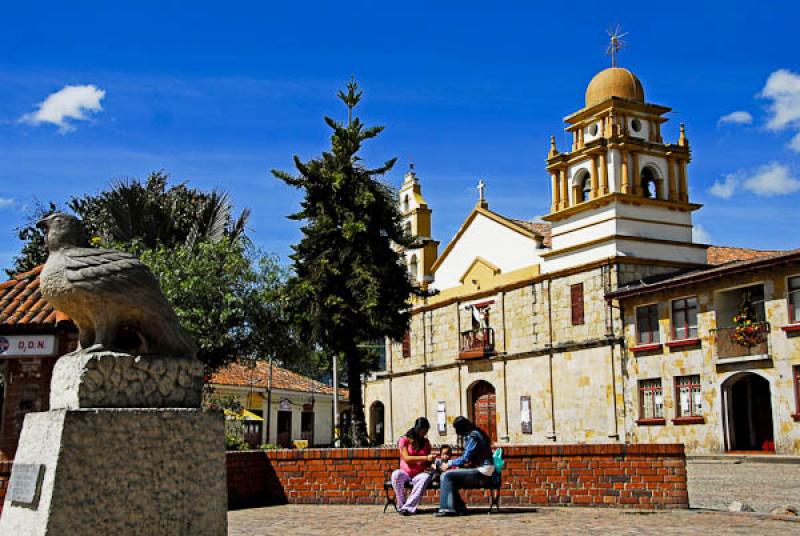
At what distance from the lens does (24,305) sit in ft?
52.1

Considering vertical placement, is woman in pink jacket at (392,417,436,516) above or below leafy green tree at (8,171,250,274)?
below

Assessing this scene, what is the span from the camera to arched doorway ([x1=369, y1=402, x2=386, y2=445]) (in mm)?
45125

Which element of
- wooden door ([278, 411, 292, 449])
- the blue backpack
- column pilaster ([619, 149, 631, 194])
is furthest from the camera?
wooden door ([278, 411, 292, 449])

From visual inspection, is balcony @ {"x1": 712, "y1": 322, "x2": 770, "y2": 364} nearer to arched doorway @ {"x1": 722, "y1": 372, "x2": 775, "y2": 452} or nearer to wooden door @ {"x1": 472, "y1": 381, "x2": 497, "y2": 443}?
arched doorway @ {"x1": 722, "y1": 372, "x2": 775, "y2": 452}

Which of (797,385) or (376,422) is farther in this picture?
(376,422)

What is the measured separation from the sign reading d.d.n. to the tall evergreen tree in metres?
6.70

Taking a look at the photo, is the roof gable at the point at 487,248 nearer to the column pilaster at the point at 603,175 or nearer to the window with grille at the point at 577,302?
the window with grille at the point at 577,302

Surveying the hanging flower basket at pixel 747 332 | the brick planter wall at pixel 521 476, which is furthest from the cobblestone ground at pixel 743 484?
the hanging flower basket at pixel 747 332

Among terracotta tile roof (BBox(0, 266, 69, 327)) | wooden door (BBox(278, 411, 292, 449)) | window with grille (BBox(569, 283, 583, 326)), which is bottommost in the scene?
wooden door (BBox(278, 411, 292, 449))

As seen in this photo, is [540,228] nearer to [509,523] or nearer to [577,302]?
[577,302]

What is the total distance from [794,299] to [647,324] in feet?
17.7

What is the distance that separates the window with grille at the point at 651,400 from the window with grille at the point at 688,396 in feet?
2.15

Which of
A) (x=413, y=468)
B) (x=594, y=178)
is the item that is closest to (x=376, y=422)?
(x=594, y=178)

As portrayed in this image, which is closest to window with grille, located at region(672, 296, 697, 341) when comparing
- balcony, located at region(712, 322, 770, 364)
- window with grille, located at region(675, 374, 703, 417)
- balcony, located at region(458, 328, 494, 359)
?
balcony, located at region(712, 322, 770, 364)
